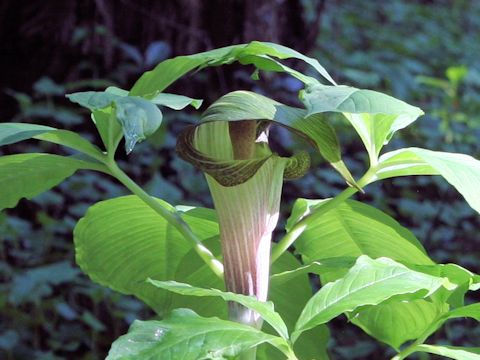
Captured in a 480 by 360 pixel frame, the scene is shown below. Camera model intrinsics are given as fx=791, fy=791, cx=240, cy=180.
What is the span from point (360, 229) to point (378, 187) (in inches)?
103

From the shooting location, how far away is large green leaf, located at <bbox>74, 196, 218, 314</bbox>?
2.20 ft

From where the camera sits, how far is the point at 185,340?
433 mm

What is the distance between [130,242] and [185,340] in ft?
Result: 0.83

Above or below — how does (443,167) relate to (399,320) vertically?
above

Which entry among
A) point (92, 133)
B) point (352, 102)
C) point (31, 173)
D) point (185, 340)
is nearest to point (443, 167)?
point (352, 102)

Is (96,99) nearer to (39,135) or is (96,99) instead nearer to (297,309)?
(39,135)

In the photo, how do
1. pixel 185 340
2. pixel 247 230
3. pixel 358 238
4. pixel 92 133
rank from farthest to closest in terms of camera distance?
1. pixel 92 133
2. pixel 358 238
3. pixel 247 230
4. pixel 185 340

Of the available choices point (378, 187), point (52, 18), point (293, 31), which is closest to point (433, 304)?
point (293, 31)

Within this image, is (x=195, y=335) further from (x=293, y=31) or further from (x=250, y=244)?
(x=293, y=31)

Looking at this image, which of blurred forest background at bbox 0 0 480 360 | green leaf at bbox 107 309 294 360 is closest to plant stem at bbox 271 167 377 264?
green leaf at bbox 107 309 294 360

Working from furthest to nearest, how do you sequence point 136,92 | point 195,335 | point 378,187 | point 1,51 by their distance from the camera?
point 378,187, point 1,51, point 136,92, point 195,335

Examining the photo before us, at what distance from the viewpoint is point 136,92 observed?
0.54 meters

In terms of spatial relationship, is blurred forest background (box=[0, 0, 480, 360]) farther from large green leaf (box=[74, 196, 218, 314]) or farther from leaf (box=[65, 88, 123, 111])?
leaf (box=[65, 88, 123, 111])

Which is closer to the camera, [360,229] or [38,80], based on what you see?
[360,229]
